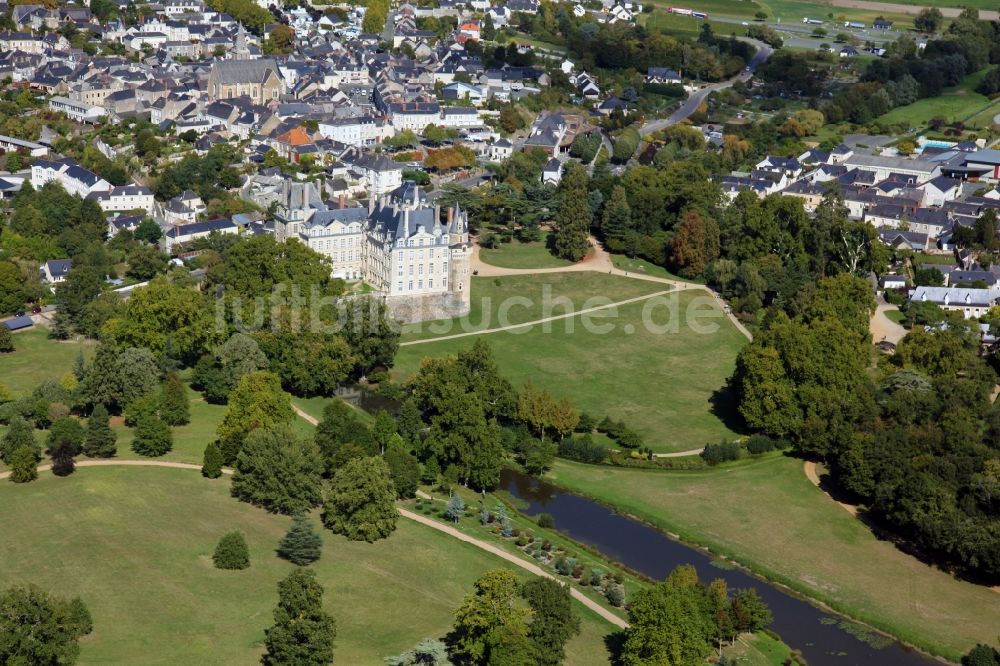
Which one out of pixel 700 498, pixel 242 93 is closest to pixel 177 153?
pixel 242 93

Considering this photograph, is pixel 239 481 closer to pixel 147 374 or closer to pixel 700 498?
pixel 147 374

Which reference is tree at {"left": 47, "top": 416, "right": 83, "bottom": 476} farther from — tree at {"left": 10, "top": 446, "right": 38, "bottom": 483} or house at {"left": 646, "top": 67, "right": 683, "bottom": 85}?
house at {"left": 646, "top": 67, "right": 683, "bottom": 85}

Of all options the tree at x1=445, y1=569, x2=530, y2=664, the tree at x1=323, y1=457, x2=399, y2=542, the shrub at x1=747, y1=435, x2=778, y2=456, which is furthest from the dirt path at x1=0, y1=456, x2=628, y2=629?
the shrub at x1=747, y1=435, x2=778, y2=456

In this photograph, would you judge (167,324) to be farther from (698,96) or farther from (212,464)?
→ (698,96)

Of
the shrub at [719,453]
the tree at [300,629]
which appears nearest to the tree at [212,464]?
the tree at [300,629]

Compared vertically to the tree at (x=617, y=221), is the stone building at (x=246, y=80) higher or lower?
higher

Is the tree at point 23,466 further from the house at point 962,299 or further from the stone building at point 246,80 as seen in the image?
the stone building at point 246,80

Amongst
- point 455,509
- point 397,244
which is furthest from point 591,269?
point 455,509
